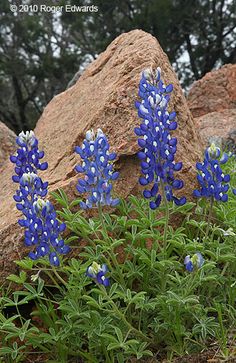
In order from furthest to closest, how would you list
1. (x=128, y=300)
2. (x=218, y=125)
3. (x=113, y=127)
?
(x=218, y=125) → (x=113, y=127) → (x=128, y=300)

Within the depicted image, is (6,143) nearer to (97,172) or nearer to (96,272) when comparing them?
(97,172)

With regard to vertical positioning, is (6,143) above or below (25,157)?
below

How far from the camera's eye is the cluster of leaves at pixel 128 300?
287 centimetres

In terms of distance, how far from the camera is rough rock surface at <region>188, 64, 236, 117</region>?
8.00 metres

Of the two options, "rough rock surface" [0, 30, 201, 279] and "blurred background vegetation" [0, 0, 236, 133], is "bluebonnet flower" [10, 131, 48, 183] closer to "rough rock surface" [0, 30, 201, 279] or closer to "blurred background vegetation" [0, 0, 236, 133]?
"rough rock surface" [0, 30, 201, 279]

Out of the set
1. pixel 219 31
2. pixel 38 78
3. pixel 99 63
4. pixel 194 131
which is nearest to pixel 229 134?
pixel 99 63

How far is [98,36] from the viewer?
2125 cm

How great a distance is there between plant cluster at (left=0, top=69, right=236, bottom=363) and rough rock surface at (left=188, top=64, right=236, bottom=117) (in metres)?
4.85

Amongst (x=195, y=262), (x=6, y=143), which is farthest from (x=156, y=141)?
(x=6, y=143)

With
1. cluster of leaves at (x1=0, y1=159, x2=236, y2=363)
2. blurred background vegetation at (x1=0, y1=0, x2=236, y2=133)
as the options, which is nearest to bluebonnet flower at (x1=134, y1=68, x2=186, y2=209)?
cluster of leaves at (x1=0, y1=159, x2=236, y2=363)

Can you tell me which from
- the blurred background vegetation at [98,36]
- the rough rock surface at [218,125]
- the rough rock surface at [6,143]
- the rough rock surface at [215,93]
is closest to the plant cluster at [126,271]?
the rough rock surface at [6,143]

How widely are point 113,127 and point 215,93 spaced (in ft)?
15.4

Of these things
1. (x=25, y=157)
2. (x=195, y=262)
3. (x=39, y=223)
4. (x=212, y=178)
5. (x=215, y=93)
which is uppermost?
(x=25, y=157)

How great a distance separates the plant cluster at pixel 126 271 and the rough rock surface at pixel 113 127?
0.25m
